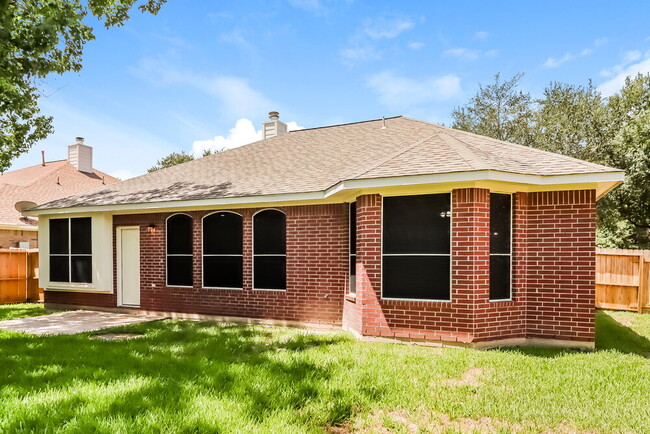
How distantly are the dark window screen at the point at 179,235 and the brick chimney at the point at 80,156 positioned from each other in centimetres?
1801

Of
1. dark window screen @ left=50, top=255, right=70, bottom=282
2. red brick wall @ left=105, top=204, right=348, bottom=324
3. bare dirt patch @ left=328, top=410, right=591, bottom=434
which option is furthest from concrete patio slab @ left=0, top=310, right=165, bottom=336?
bare dirt patch @ left=328, top=410, right=591, bottom=434

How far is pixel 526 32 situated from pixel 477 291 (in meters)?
9.47

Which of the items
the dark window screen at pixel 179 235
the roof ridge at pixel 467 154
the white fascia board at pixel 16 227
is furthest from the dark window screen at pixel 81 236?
the roof ridge at pixel 467 154

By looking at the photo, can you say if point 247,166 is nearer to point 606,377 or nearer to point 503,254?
point 503,254

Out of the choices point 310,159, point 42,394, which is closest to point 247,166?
point 310,159

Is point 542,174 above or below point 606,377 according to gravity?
above

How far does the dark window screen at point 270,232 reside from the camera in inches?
359

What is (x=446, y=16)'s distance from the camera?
36.0 feet

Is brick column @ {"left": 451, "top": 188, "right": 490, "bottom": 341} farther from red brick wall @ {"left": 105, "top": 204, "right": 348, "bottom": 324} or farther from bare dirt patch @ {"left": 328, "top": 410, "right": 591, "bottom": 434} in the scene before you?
bare dirt patch @ {"left": 328, "top": 410, "right": 591, "bottom": 434}

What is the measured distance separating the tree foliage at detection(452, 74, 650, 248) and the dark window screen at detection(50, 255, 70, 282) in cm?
2250

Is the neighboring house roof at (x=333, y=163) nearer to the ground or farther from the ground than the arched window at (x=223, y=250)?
farther from the ground

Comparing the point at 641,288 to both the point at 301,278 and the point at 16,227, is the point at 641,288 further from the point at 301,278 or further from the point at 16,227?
the point at 16,227

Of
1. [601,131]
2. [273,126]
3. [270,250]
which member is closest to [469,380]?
[270,250]

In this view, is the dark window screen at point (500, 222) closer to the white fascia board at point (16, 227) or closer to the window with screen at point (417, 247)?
the window with screen at point (417, 247)
